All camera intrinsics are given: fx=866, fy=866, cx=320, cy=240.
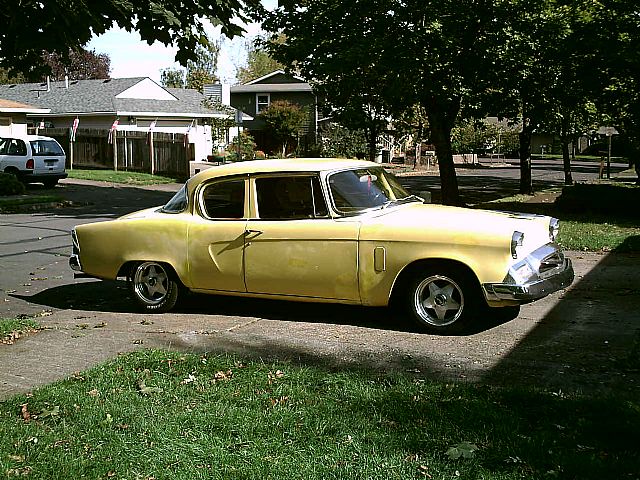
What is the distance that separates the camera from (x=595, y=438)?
4.84 m

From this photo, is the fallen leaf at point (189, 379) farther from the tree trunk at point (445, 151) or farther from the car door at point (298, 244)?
the tree trunk at point (445, 151)

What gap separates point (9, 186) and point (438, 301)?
66.2 feet

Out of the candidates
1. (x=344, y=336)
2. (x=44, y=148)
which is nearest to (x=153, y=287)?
(x=344, y=336)

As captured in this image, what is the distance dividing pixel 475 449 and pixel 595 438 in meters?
0.74

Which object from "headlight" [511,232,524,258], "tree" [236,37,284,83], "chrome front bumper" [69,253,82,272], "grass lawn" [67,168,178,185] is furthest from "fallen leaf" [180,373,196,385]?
"tree" [236,37,284,83]

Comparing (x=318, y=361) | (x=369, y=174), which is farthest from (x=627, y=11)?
(x=318, y=361)

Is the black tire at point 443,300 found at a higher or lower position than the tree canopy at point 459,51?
lower

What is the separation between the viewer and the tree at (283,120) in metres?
51.5

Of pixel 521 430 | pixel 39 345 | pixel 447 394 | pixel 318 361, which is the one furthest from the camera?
pixel 39 345

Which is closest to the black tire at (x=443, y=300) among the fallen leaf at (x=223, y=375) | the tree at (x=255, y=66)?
the fallen leaf at (x=223, y=375)

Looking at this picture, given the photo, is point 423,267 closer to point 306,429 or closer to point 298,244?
point 298,244

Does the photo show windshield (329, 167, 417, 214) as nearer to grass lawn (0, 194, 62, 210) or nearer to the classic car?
the classic car

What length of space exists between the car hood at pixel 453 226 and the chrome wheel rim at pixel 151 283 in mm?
2356

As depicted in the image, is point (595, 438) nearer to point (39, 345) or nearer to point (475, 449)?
point (475, 449)
